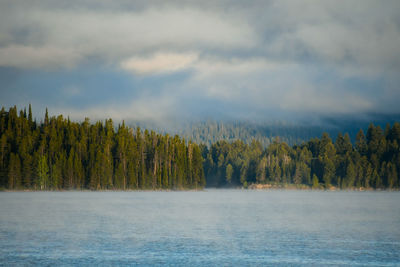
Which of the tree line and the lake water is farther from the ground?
the tree line

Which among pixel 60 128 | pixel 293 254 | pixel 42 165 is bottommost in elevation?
pixel 293 254

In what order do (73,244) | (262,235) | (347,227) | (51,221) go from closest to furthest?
(73,244) < (262,235) < (347,227) < (51,221)

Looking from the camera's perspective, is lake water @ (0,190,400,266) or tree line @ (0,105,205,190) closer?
lake water @ (0,190,400,266)

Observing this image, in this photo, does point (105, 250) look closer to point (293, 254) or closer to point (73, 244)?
point (73, 244)

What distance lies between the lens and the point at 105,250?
3806 centimetres

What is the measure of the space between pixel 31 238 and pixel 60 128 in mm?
162002

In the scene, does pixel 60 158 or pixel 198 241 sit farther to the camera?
pixel 60 158

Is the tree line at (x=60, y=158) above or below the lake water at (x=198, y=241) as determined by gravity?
above

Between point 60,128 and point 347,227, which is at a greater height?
point 60,128

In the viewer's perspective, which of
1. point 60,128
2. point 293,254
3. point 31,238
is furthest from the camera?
point 60,128

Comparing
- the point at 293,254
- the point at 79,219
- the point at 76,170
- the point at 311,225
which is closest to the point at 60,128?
the point at 76,170

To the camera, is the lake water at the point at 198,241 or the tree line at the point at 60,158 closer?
the lake water at the point at 198,241

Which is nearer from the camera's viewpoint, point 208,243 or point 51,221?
point 208,243

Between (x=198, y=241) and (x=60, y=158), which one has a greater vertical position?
(x=60, y=158)
